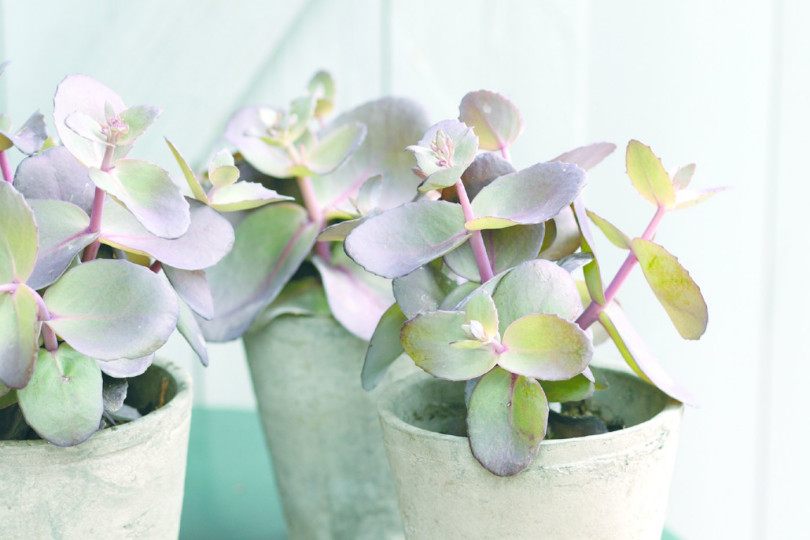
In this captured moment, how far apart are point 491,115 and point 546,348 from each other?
0.13 meters

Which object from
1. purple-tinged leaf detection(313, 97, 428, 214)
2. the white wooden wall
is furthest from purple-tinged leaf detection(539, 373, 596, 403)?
the white wooden wall

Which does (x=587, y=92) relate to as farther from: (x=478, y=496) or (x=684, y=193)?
(x=478, y=496)

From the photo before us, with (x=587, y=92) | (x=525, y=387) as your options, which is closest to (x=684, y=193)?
(x=525, y=387)

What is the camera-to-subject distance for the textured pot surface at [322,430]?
0.54m

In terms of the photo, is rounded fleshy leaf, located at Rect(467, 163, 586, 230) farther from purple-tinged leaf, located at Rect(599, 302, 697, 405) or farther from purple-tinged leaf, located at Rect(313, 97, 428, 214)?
purple-tinged leaf, located at Rect(313, 97, 428, 214)

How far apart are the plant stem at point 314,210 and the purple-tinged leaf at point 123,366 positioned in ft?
0.58

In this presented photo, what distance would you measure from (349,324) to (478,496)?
169 millimetres

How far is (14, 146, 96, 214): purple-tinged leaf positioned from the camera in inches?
16.8

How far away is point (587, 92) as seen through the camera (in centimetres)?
94

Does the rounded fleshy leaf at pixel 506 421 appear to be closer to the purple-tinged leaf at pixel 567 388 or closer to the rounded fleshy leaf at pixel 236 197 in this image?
the purple-tinged leaf at pixel 567 388

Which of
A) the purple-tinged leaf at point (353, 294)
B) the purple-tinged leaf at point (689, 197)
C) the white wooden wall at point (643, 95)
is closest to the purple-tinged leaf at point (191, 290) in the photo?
the purple-tinged leaf at point (353, 294)

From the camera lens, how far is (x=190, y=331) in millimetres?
Answer: 434

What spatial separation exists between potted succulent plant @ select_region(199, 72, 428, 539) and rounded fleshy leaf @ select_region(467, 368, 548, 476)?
156 mm

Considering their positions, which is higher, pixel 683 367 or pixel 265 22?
pixel 265 22
